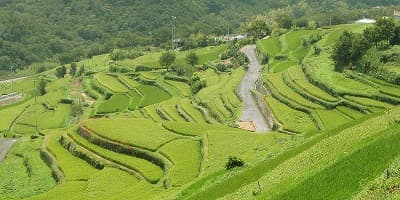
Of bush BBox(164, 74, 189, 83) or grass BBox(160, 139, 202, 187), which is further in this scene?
bush BBox(164, 74, 189, 83)

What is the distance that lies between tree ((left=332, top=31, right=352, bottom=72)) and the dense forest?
80.0 metres

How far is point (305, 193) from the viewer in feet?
57.7

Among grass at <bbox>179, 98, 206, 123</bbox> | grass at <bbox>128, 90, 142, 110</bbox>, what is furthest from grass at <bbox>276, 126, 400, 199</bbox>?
grass at <bbox>128, 90, 142, 110</bbox>

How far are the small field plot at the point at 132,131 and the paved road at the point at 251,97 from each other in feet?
32.7

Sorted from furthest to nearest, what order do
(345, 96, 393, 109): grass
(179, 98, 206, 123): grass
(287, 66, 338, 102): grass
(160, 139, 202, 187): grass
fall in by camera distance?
(179, 98, 206, 123): grass
(287, 66, 338, 102): grass
(345, 96, 393, 109): grass
(160, 139, 202, 187): grass

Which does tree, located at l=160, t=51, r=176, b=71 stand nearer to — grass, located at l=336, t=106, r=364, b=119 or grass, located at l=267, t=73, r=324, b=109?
grass, located at l=267, t=73, r=324, b=109

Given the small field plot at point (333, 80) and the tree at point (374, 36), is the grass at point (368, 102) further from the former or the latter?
the tree at point (374, 36)

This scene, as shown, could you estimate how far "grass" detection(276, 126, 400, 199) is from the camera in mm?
17069

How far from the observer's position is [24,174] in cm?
4072

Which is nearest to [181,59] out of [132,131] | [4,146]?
[4,146]

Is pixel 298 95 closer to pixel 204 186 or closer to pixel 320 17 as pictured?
pixel 204 186

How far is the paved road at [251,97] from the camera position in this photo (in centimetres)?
5000

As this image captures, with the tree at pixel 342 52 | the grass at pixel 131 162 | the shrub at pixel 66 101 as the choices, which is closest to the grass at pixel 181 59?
the shrub at pixel 66 101

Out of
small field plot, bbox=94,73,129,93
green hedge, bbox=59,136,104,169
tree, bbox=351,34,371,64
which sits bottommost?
green hedge, bbox=59,136,104,169
